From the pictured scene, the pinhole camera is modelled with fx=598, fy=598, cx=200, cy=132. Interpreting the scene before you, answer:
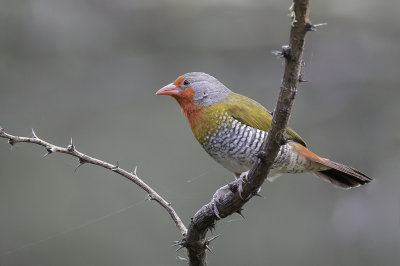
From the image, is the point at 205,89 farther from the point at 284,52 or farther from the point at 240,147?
the point at 284,52

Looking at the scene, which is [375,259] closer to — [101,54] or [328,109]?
[328,109]

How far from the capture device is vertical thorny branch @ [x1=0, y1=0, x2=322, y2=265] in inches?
75.6

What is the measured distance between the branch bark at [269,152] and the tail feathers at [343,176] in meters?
0.84

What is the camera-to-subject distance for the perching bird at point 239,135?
11.0 feet

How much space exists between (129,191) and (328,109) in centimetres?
215

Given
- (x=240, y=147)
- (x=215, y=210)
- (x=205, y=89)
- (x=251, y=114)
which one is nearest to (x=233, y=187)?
(x=215, y=210)

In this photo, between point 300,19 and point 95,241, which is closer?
point 300,19

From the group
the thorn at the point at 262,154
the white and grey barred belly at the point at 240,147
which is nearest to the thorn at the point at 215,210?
the thorn at the point at 262,154

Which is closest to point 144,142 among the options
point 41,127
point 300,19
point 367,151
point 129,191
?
point 129,191

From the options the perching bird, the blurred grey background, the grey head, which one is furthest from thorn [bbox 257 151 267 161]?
the blurred grey background

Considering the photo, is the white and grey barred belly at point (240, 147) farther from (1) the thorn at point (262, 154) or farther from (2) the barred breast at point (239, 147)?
(1) the thorn at point (262, 154)

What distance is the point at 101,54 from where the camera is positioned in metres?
6.39

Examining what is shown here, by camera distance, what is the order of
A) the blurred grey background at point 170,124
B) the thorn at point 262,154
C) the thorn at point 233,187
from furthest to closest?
the blurred grey background at point 170,124
the thorn at point 233,187
the thorn at point 262,154

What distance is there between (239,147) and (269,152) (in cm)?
101
